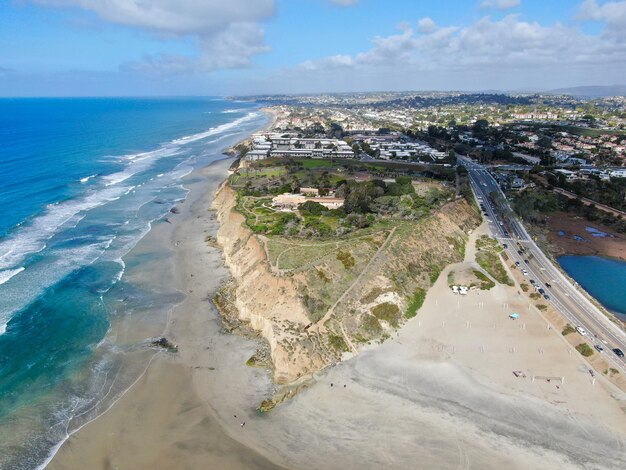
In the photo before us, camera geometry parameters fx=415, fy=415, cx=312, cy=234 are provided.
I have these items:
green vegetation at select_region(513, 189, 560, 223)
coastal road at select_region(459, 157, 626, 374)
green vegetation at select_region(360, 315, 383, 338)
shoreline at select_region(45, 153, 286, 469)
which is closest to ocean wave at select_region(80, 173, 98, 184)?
shoreline at select_region(45, 153, 286, 469)

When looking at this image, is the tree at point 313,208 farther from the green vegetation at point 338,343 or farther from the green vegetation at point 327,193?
the green vegetation at point 338,343

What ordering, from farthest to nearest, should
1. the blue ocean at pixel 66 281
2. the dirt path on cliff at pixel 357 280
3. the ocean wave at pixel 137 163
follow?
the ocean wave at pixel 137 163
the dirt path on cliff at pixel 357 280
the blue ocean at pixel 66 281

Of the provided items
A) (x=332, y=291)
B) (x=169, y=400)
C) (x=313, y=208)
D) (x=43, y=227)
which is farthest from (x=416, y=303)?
(x=43, y=227)

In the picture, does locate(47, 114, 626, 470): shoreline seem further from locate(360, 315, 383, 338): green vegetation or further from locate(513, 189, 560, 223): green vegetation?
locate(513, 189, 560, 223): green vegetation

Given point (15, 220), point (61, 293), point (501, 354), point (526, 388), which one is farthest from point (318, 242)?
point (15, 220)

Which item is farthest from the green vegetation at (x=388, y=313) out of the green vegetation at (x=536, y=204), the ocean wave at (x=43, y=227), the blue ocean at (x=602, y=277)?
the ocean wave at (x=43, y=227)
